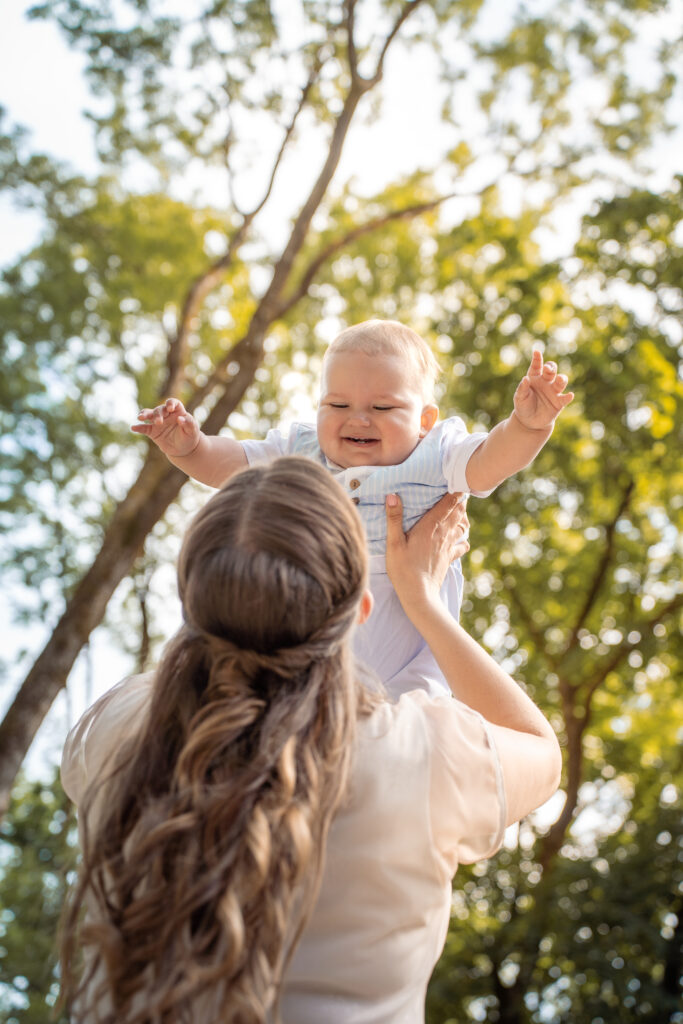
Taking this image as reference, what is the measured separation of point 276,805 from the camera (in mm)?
1349

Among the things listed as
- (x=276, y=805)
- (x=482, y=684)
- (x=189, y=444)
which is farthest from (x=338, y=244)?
(x=276, y=805)

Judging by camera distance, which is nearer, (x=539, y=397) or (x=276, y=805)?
(x=276, y=805)

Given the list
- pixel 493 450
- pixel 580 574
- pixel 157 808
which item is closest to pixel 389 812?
pixel 157 808

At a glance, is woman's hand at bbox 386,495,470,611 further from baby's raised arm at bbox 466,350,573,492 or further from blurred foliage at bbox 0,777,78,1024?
blurred foliage at bbox 0,777,78,1024

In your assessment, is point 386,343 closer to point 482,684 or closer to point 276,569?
point 482,684

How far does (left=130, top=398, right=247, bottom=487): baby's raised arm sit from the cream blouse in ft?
3.36

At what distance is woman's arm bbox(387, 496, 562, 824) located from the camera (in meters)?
1.56

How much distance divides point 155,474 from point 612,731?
709 centimetres

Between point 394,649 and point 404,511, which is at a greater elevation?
point 404,511

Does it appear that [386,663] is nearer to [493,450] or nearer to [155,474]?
[493,450]

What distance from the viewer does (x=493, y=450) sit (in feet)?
7.62

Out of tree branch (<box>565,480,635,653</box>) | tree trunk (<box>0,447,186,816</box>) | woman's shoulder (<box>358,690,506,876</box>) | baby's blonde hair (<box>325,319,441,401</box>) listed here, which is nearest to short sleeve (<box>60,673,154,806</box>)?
woman's shoulder (<box>358,690,506,876</box>)

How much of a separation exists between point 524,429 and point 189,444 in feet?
2.77

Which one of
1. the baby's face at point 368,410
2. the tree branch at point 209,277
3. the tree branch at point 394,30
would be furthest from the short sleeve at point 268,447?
the tree branch at point 394,30
